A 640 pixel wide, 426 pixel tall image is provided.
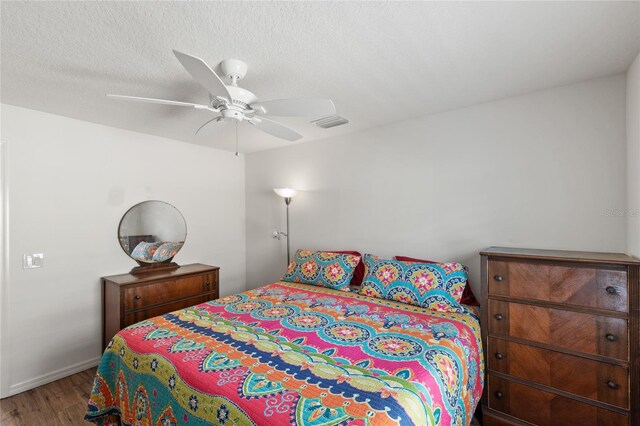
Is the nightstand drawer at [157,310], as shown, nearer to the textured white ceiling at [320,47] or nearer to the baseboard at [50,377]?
the baseboard at [50,377]

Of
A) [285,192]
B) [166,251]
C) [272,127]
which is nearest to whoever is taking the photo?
[272,127]

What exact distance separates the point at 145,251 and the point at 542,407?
3.81m

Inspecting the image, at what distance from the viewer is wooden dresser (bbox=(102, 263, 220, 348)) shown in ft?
9.11

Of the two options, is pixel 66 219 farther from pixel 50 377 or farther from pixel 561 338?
pixel 561 338

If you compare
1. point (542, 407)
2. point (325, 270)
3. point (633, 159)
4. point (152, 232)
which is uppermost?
point (633, 159)

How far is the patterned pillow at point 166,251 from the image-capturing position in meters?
3.41

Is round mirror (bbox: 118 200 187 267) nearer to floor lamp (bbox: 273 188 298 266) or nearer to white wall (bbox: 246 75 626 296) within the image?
floor lamp (bbox: 273 188 298 266)

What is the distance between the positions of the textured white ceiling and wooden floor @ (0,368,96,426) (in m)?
2.47

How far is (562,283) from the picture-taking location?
183cm

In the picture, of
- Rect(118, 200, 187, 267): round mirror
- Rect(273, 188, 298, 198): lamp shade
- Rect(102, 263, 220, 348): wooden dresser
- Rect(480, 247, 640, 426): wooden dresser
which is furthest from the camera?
Rect(273, 188, 298, 198): lamp shade

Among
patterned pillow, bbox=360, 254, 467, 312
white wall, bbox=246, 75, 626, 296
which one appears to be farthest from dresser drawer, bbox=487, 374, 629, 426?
white wall, bbox=246, 75, 626, 296

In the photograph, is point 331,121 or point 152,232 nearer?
point 331,121

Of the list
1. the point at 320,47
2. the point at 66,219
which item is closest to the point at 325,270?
the point at 320,47

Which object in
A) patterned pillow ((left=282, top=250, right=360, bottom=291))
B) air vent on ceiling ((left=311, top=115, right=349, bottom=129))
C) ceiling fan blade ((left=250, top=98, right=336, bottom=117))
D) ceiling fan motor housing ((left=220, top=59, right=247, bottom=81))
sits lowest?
patterned pillow ((left=282, top=250, right=360, bottom=291))
